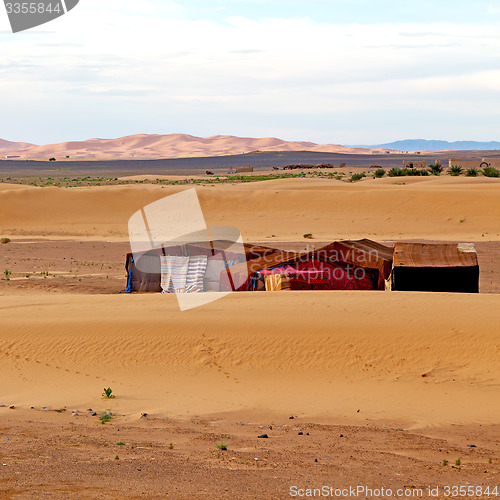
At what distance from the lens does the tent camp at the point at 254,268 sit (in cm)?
1889

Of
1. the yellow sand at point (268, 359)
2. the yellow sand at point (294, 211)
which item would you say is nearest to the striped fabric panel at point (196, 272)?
the yellow sand at point (268, 359)

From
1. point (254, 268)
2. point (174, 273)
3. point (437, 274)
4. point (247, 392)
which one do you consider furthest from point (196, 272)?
point (247, 392)

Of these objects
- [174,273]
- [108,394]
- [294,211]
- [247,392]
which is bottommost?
[247,392]

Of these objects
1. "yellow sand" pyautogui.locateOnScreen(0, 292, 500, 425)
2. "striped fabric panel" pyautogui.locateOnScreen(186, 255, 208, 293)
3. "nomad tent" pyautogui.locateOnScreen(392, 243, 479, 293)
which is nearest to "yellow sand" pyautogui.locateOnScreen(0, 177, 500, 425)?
"yellow sand" pyautogui.locateOnScreen(0, 292, 500, 425)

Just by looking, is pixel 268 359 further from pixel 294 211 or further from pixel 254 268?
pixel 294 211

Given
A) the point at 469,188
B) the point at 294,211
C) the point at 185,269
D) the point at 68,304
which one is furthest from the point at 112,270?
the point at 469,188

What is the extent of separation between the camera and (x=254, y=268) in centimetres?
1930

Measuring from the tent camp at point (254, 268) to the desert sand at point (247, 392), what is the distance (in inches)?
93.6

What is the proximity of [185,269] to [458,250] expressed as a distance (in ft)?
22.4

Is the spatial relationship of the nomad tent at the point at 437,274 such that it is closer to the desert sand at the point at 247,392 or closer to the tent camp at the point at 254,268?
the tent camp at the point at 254,268

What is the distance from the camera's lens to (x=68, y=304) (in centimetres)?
1596

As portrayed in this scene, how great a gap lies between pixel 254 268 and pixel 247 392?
829 cm

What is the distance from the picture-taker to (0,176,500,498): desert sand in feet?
23.0

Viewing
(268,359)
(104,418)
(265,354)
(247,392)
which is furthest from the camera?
(265,354)
